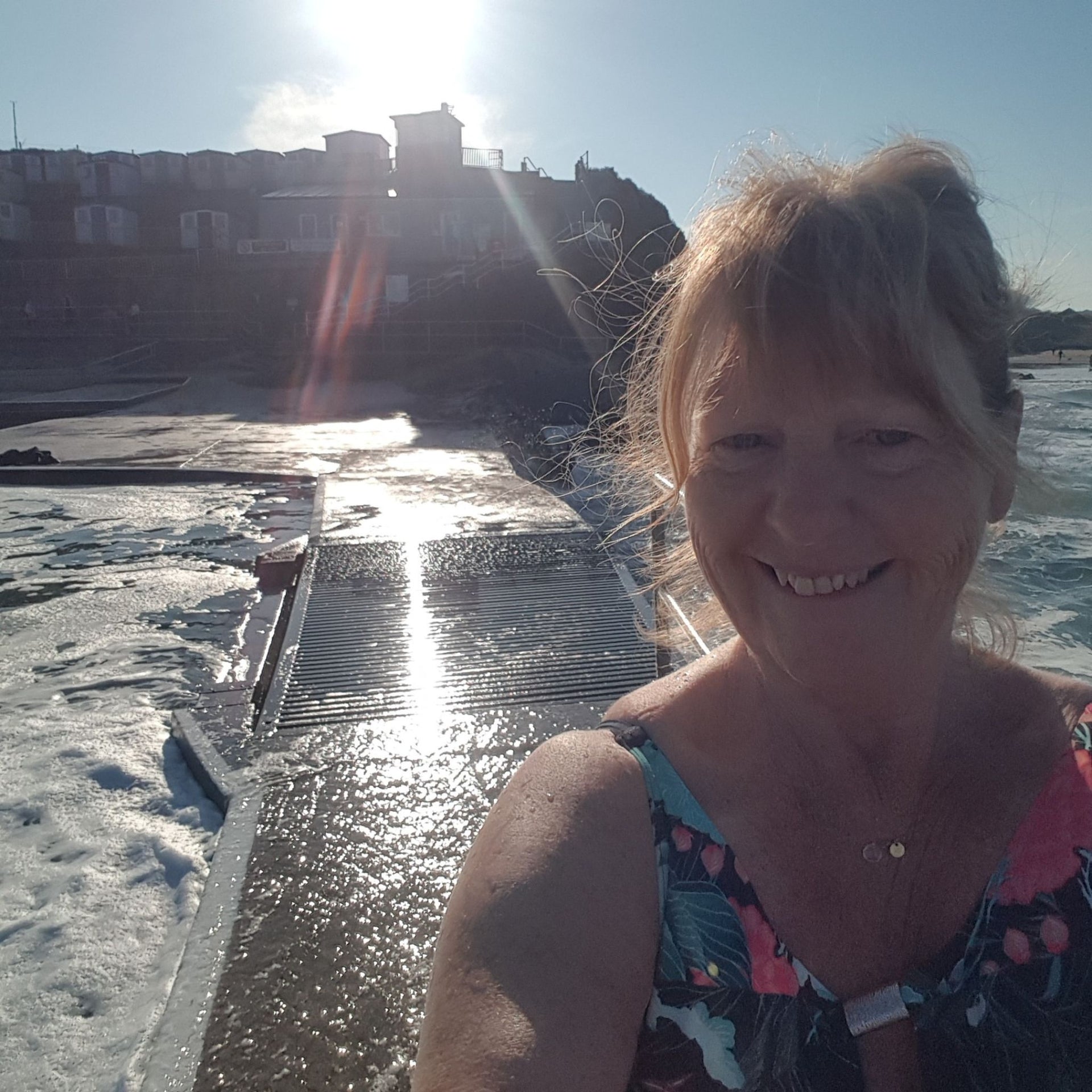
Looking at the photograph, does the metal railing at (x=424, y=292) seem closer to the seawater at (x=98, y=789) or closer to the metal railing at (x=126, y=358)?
the metal railing at (x=126, y=358)

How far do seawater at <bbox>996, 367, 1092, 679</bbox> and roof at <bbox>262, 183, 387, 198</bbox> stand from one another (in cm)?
3506

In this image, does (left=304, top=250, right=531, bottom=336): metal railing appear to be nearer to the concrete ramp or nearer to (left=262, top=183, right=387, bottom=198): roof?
(left=262, top=183, right=387, bottom=198): roof

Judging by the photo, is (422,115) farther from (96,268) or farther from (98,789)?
(98,789)

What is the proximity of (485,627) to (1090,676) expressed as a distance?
3.70 metres

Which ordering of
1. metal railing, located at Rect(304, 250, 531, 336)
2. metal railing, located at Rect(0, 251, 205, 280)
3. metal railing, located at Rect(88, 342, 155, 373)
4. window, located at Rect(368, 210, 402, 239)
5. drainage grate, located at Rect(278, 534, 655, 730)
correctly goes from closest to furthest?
drainage grate, located at Rect(278, 534, 655, 730) → metal railing, located at Rect(88, 342, 155, 373) → metal railing, located at Rect(304, 250, 531, 336) → metal railing, located at Rect(0, 251, 205, 280) → window, located at Rect(368, 210, 402, 239)

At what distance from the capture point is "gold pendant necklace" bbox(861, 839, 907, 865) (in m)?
1.27

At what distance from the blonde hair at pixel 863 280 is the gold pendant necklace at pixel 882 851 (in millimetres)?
545

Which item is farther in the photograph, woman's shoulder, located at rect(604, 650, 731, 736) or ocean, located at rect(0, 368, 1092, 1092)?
ocean, located at rect(0, 368, 1092, 1092)

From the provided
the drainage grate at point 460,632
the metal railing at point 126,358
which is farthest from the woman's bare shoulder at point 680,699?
the metal railing at point 126,358

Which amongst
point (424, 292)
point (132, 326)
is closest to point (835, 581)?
point (424, 292)

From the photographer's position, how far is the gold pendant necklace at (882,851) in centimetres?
127

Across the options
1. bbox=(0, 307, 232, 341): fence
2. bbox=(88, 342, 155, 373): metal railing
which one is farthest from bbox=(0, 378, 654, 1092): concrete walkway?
bbox=(0, 307, 232, 341): fence

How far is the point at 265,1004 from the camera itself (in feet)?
6.53

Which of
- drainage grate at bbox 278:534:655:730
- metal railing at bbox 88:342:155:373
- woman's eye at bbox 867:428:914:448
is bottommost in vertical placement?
metal railing at bbox 88:342:155:373
